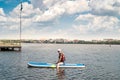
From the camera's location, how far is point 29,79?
3117cm

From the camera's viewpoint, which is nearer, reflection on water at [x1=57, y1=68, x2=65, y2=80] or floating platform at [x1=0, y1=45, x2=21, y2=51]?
reflection on water at [x1=57, y1=68, x2=65, y2=80]

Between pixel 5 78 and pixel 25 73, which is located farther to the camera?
pixel 25 73

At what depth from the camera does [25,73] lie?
3556cm

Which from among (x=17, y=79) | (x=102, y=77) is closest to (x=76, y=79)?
(x=102, y=77)

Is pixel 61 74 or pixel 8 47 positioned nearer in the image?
pixel 61 74

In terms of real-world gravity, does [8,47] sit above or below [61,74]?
above

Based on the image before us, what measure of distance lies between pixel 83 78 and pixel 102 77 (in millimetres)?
2707

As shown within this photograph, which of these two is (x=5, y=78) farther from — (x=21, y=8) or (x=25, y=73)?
(x=21, y=8)

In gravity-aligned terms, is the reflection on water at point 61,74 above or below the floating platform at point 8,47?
below

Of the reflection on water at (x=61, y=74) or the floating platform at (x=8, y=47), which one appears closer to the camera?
the reflection on water at (x=61, y=74)

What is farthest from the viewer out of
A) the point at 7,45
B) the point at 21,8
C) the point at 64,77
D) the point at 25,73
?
the point at 7,45

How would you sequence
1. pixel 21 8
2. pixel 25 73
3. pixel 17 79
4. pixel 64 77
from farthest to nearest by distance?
pixel 21 8 → pixel 25 73 → pixel 64 77 → pixel 17 79

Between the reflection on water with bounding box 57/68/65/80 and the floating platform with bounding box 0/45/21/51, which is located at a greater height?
the floating platform with bounding box 0/45/21/51

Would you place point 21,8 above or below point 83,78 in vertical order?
above
